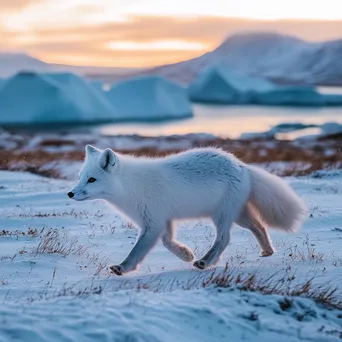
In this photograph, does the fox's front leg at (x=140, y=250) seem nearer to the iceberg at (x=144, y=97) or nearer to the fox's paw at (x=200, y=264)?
the fox's paw at (x=200, y=264)

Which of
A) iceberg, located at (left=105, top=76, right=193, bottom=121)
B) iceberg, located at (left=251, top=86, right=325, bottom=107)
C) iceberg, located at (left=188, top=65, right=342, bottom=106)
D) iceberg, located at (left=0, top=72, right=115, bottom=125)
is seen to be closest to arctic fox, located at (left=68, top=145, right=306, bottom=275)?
iceberg, located at (left=0, top=72, right=115, bottom=125)

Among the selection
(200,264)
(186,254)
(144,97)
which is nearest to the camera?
(200,264)

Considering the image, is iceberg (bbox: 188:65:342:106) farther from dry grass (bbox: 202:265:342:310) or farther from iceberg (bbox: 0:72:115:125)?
dry grass (bbox: 202:265:342:310)

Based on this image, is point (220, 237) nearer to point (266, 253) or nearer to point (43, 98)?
point (266, 253)

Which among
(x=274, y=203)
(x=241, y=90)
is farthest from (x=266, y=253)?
(x=241, y=90)

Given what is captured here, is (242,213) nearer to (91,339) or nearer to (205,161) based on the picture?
(205,161)

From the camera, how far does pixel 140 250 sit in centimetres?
488

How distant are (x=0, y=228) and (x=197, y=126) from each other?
43273 millimetres

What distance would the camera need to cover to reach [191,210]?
508 centimetres

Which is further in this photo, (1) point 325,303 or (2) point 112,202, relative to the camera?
(2) point 112,202

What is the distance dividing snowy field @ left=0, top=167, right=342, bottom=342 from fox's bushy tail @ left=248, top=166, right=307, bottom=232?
336mm

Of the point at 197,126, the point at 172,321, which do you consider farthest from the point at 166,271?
the point at 197,126

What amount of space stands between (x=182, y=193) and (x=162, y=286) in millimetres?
1043

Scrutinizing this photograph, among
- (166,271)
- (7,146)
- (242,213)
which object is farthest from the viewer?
(7,146)
